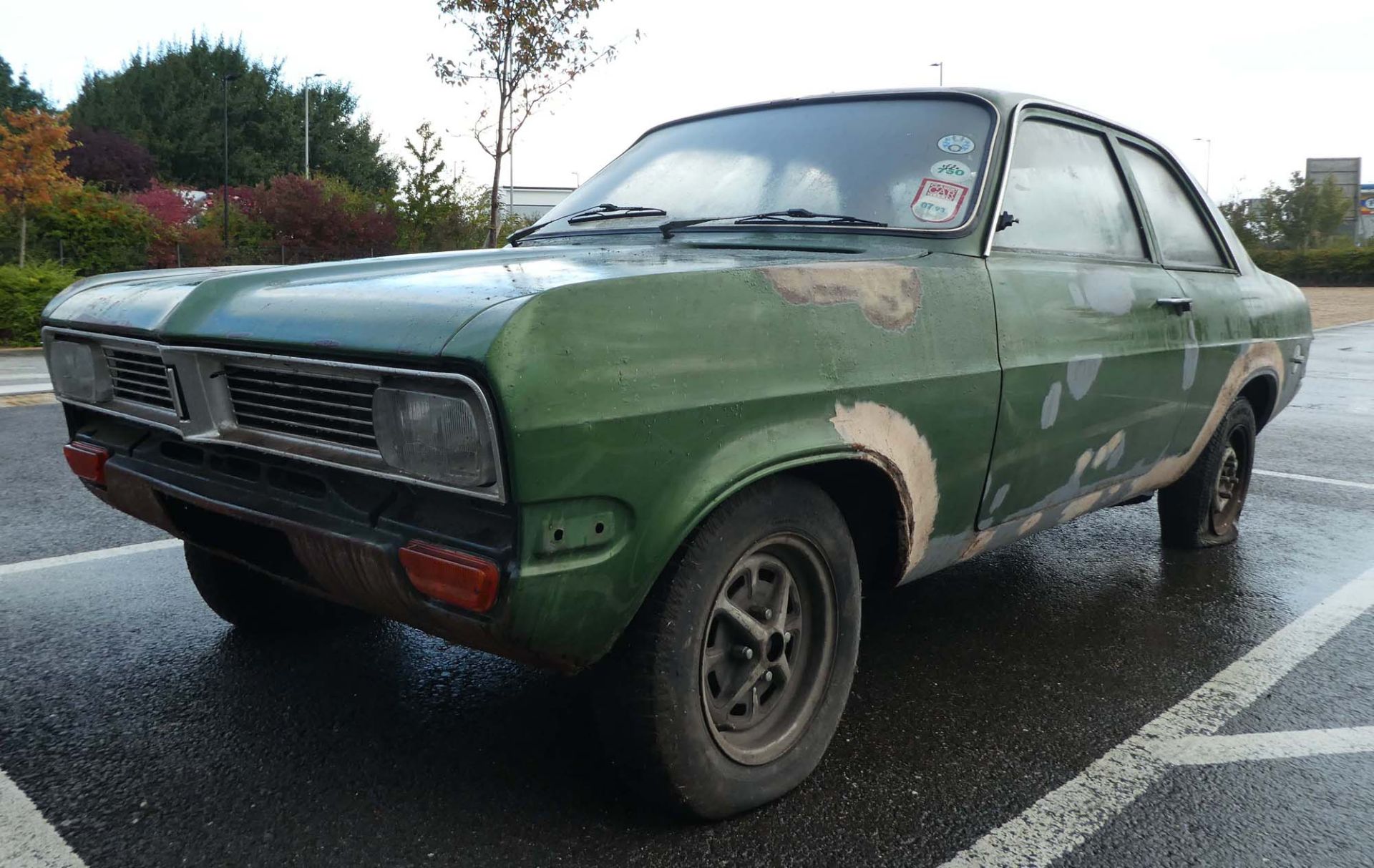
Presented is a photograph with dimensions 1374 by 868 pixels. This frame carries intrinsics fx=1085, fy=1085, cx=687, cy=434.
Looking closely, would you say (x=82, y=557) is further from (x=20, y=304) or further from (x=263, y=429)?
(x=20, y=304)

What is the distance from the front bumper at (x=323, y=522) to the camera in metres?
1.91

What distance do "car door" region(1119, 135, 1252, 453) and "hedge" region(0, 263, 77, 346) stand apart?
599 inches

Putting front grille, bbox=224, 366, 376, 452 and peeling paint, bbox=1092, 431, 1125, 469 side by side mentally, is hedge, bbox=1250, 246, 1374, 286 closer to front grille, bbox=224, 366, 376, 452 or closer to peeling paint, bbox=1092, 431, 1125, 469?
peeling paint, bbox=1092, 431, 1125, 469

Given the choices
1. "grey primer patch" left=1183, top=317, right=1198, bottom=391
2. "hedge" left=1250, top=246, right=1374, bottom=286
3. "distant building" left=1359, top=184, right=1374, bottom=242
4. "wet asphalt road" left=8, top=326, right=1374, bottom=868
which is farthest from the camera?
"distant building" left=1359, top=184, right=1374, bottom=242

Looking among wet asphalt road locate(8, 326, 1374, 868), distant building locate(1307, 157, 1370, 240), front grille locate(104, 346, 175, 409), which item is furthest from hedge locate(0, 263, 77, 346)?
distant building locate(1307, 157, 1370, 240)

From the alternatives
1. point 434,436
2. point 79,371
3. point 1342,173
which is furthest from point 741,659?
point 1342,173

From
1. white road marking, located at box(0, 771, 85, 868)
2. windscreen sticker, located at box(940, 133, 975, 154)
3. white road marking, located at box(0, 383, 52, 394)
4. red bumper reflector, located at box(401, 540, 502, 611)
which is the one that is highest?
windscreen sticker, located at box(940, 133, 975, 154)

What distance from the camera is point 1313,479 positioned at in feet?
20.6

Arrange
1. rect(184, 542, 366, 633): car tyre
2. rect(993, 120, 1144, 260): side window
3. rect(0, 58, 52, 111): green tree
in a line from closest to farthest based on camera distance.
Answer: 1. rect(993, 120, 1144, 260): side window
2. rect(184, 542, 366, 633): car tyre
3. rect(0, 58, 52, 111): green tree

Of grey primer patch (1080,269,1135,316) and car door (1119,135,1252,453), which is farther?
car door (1119,135,1252,453)

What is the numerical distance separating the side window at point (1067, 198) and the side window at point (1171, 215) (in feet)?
0.61

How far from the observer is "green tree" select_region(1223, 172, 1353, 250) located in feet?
159

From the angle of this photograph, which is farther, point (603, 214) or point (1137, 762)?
point (603, 214)

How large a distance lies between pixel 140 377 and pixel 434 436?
1.11 m
